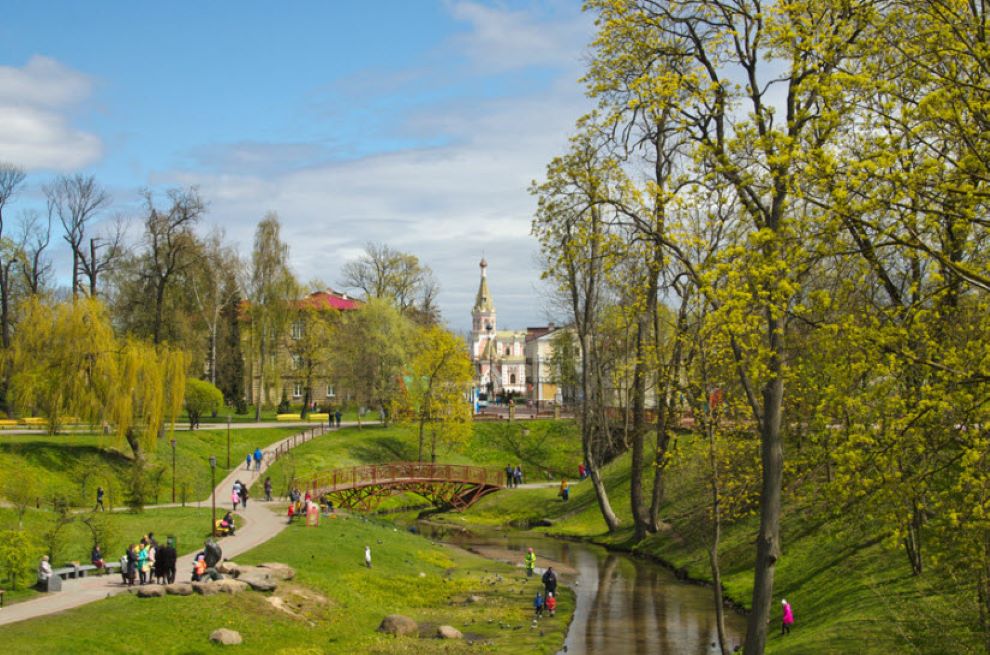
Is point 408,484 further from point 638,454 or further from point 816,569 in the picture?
point 816,569

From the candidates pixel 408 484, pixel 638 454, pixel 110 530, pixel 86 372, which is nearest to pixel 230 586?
pixel 110 530

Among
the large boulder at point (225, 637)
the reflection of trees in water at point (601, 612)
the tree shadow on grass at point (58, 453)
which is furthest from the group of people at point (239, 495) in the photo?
the large boulder at point (225, 637)

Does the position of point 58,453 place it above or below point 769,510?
below

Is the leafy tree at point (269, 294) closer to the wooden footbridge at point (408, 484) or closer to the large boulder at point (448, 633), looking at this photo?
the wooden footbridge at point (408, 484)

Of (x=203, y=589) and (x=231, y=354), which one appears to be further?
(x=231, y=354)

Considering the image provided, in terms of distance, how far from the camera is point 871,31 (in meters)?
15.6

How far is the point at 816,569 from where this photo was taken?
29688 millimetres

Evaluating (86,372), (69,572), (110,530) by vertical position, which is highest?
(86,372)

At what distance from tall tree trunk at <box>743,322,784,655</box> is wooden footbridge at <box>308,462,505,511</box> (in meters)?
33.3

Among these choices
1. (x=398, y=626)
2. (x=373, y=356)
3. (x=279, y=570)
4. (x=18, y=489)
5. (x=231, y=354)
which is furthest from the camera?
(x=231, y=354)

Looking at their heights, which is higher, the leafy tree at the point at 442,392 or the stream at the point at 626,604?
the leafy tree at the point at 442,392

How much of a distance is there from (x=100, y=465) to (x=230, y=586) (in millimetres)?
25122

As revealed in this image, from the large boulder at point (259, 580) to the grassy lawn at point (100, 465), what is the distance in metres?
15.4

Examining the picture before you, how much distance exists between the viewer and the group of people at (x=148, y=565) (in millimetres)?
25656
